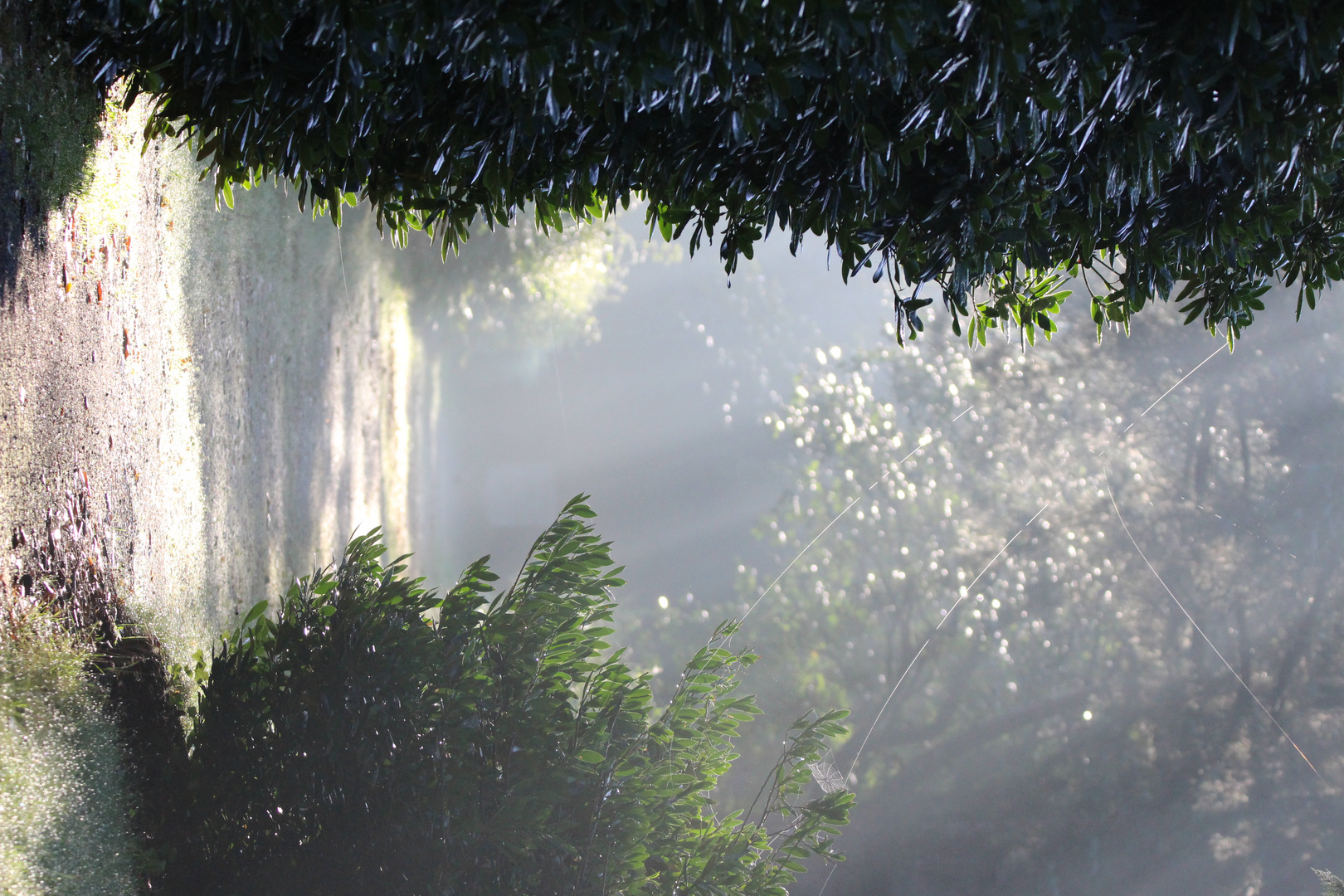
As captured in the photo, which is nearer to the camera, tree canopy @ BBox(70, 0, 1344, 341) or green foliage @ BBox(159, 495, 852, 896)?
tree canopy @ BBox(70, 0, 1344, 341)

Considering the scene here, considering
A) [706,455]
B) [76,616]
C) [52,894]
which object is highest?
[706,455]

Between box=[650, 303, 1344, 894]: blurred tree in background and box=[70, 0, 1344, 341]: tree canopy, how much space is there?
699 cm

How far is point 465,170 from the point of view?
3.15 meters

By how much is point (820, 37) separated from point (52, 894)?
4061 millimetres

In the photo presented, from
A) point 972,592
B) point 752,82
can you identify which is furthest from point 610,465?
point 752,82

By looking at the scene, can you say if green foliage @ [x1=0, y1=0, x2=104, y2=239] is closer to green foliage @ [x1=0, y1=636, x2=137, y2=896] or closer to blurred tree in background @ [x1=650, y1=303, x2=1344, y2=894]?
green foliage @ [x1=0, y1=636, x2=137, y2=896]

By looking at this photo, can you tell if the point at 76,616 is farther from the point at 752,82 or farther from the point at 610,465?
the point at 610,465

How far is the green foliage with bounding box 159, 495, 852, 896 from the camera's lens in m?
3.70

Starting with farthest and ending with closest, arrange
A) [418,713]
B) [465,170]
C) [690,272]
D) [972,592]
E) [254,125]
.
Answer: [690,272]
[972,592]
[418,713]
[465,170]
[254,125]

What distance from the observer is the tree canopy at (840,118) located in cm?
208

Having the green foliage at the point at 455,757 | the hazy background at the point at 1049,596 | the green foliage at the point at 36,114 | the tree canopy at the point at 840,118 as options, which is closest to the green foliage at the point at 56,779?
the green foliage at the point at 455,757

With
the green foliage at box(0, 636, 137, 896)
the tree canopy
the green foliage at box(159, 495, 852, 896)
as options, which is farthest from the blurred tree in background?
the tree canopy

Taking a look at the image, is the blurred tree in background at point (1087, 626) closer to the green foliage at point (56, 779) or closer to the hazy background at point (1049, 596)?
the hazy background at point (1049, 596)

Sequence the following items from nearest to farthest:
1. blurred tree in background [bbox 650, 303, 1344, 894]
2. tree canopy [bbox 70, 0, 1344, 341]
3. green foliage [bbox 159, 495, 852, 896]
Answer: tree canopy [bbox 70, 0, 1344, 341] < green foliage [bbox 159, 495, 852, 896] < blurred tree in background [bbox 650, 303, 1344, 894]
